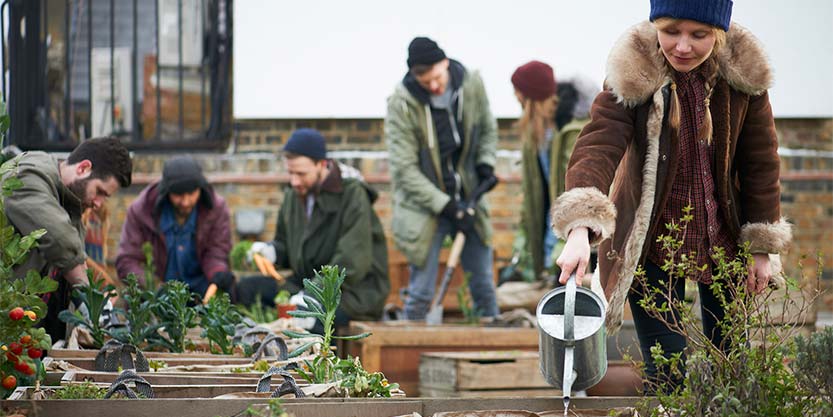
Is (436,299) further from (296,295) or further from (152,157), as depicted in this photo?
(152,157)

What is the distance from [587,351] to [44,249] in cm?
224

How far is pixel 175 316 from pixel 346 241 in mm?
2792

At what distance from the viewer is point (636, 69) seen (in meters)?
3.56

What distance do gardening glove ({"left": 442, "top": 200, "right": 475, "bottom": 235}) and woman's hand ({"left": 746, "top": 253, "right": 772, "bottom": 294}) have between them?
12.3 feet

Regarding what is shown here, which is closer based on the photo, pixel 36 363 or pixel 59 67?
pixel 36 363

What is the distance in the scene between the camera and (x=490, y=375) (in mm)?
6105

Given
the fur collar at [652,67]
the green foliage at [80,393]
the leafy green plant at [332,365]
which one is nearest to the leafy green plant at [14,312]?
the green foliage at [80,393]

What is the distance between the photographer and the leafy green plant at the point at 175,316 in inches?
178

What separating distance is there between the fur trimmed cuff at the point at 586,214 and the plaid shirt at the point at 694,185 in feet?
1.00

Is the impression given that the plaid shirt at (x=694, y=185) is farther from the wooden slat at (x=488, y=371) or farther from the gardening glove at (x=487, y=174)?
the gardening glove at (x=487, y=174)

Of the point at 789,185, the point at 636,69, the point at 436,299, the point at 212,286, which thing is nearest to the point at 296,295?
the point at 212,286

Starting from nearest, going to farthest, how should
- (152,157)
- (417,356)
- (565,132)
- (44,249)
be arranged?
(44,249) < (417,356) < (565,132) < (152,157)

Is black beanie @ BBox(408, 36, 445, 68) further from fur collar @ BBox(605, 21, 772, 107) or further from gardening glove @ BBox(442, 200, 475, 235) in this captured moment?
fur collar @ BBox(605, 21, 772, 107)

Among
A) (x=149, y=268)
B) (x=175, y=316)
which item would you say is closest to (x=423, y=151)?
(x=149, y=268)
